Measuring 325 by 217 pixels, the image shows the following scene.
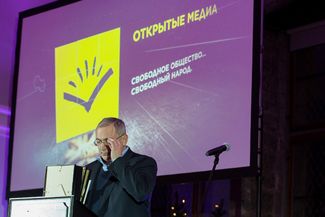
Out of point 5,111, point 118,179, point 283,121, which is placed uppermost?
point 283,121

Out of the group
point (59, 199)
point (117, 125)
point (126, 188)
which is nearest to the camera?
point (59, 199)

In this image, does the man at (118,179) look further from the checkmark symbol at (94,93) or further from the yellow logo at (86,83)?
the checkmark symbol at (94,93)

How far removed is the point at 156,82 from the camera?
498 centimetres

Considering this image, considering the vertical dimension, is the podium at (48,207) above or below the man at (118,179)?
below

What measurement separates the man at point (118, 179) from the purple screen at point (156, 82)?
1.16 metres

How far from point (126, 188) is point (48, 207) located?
465 millimetres

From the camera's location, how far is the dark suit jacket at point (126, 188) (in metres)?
3.18

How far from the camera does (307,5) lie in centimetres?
621

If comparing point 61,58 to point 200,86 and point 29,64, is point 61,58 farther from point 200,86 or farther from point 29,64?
point 200,86

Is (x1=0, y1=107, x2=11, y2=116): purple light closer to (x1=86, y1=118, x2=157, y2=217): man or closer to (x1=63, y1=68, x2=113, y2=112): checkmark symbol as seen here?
(x1=63, y1=68, x2=113, y2=112): checkmark symbol

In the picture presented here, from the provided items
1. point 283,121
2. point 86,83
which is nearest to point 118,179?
point 86,83

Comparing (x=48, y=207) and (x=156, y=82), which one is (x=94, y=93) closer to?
(x=156, y=82)

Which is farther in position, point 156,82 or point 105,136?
point 156,82

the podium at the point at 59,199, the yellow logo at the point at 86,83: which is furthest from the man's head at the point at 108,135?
the yellow logo at the point at 86,83
